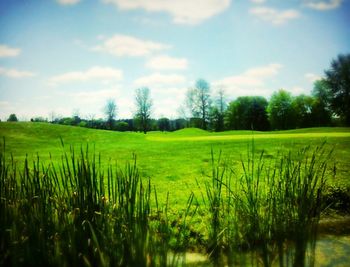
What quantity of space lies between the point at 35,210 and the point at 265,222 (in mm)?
2609

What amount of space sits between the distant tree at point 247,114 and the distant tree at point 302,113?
663 centimetres

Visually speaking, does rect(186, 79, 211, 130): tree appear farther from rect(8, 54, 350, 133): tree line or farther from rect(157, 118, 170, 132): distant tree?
rect(157, 118, 170, 132): distant tree

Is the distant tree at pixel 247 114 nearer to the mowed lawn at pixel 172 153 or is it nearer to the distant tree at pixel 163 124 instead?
the distant tree at pixel 163 124

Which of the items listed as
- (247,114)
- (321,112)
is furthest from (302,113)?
(247,114)

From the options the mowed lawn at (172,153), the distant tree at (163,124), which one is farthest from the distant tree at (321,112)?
the distant tree at (163,124)

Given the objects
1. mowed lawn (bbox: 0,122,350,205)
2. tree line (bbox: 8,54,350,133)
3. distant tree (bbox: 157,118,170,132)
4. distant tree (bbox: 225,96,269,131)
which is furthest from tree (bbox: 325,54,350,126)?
distant tree (bbox: 157,118,170,132)

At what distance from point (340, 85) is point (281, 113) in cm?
1409

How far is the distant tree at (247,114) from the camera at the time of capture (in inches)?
2525

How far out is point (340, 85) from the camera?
1966 inches

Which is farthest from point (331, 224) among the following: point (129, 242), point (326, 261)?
point (129, 242)

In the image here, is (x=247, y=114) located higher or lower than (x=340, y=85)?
lower

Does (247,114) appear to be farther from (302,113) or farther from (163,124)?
(163,124)

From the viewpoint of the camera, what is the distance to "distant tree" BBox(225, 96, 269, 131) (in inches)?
2525

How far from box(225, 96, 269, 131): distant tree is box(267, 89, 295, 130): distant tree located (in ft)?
7.70
